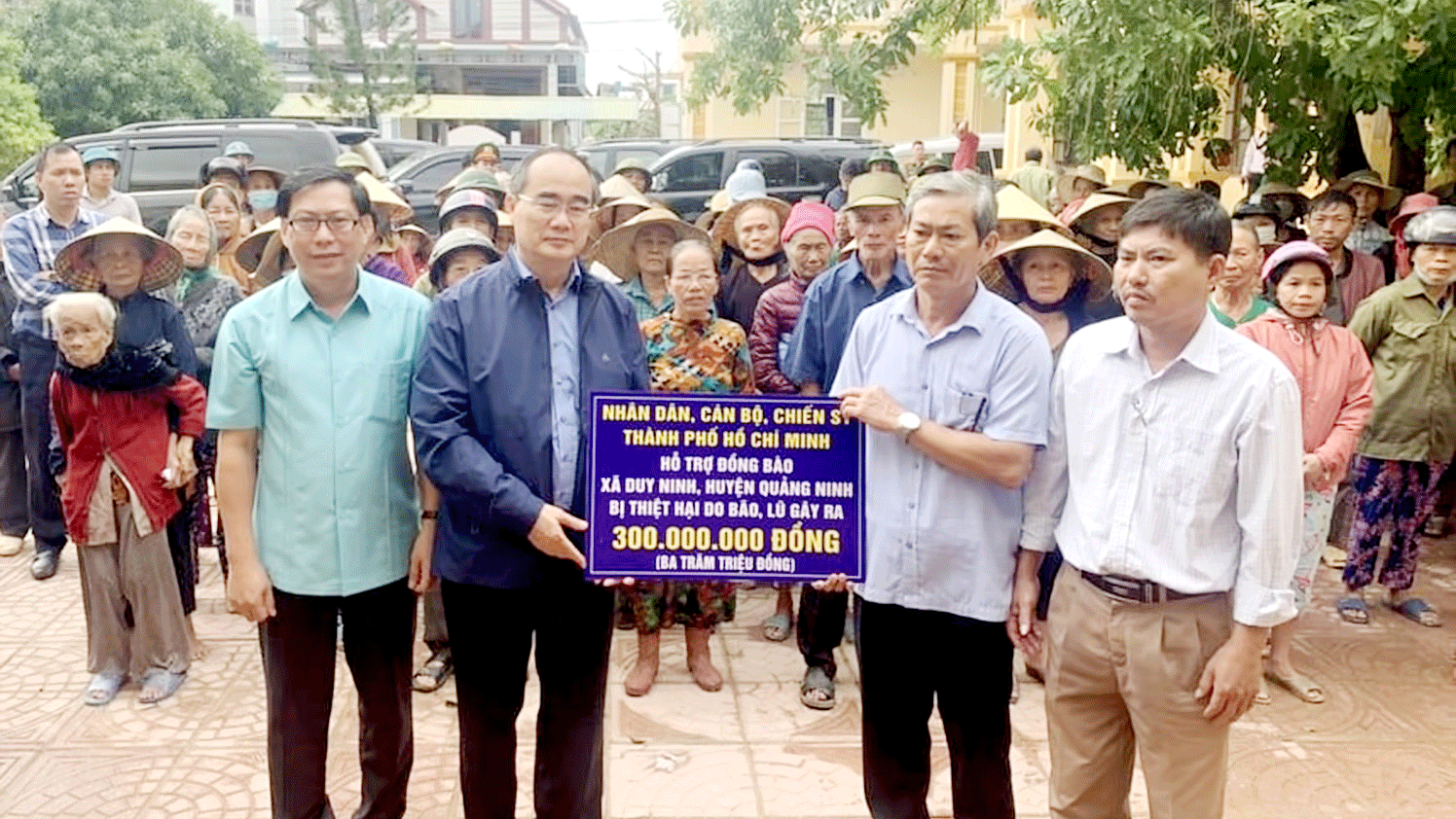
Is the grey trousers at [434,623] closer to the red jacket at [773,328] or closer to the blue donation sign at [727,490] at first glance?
the red jacket at [773,328]

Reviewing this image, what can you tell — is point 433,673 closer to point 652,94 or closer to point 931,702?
point 931,702

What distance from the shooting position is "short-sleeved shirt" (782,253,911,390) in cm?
409

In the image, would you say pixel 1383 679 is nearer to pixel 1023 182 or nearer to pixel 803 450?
pixel 803 450

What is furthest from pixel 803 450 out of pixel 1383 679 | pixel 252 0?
pixel 252 0

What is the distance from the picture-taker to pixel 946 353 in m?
2.75

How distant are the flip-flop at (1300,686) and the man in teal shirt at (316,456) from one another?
3422 millimetres

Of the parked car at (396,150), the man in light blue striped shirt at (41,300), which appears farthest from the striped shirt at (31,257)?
the parked car at (396,150)

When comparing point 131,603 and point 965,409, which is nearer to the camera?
point 965,409

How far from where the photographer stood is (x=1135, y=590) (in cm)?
249

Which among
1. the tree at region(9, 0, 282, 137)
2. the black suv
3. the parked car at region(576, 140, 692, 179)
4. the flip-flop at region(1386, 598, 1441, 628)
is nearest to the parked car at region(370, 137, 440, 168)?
the parked car at region(576, 140, 692, 179)

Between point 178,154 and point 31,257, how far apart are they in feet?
27.4

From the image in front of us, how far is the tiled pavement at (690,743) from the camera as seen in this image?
142 inches

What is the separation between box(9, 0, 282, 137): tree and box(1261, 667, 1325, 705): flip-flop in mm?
26441

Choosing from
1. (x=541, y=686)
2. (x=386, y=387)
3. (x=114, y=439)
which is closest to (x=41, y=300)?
(x=114, y=439)
